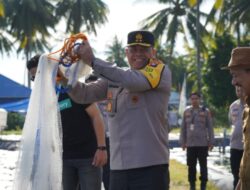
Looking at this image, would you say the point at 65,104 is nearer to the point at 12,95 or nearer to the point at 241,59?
the point at 241,59

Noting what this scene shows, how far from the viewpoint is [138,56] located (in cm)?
397

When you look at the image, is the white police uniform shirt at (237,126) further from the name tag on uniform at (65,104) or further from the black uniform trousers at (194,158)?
the name tag on uniform at (65,104)

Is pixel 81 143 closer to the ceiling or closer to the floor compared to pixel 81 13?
closer to the floor

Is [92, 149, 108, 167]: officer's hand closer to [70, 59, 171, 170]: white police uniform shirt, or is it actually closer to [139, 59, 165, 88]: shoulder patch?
[70, 59, 171, 170]: white police uniform shirt

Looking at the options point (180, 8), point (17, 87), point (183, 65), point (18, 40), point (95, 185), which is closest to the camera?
point (95, 185)

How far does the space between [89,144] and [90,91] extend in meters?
0.87

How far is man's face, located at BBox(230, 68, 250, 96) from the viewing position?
3.50 meters

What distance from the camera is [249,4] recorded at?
33.9 m

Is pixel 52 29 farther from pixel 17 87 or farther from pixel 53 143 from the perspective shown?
pixel 53 143

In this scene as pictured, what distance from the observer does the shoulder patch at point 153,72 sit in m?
3.81

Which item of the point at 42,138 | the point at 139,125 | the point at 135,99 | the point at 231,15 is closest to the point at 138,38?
the point at 135,99

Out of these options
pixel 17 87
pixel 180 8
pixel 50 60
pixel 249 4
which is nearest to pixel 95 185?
pixel 50 60

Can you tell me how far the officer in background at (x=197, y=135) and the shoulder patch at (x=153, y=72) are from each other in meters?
6.15

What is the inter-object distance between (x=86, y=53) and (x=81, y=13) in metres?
44.5
